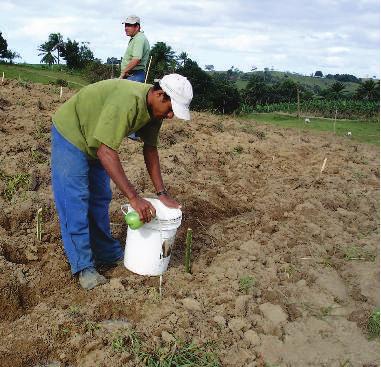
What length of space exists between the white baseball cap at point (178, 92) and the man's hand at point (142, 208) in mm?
589

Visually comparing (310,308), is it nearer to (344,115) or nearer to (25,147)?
(25,147)

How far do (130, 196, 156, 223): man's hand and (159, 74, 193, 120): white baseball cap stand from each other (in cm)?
59

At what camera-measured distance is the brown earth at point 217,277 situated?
260cm

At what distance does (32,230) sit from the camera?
3852 millimetres

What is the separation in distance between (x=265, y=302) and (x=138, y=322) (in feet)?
3.05

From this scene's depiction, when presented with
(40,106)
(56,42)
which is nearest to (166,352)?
(40,106)

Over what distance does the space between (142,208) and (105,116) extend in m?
0.61

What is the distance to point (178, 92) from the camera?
2.54m

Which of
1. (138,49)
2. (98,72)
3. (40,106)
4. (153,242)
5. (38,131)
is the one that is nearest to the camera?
(153,242)

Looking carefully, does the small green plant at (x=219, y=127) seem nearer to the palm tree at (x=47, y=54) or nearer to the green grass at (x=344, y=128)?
the green grass at (x=344, y=128)

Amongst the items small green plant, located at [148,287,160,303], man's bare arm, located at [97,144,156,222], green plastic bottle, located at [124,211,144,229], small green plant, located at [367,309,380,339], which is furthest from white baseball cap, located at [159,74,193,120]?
small green plant, located at [367,309,380,339]

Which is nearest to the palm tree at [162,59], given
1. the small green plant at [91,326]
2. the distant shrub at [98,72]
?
the distant shrub at [98,72]

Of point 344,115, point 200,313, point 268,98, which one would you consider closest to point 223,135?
point 200,313

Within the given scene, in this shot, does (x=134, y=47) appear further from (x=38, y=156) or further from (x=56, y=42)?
(x=56, y=42)
